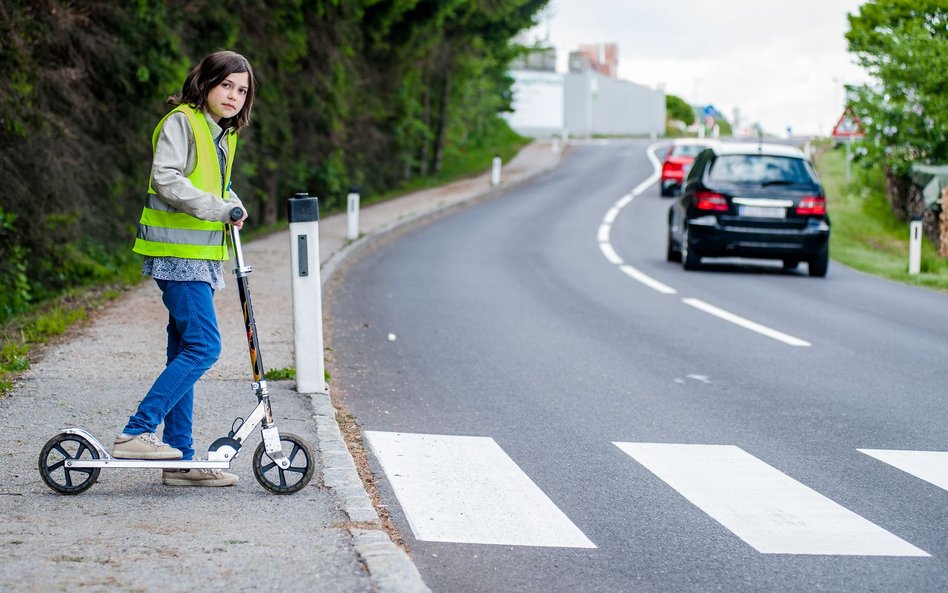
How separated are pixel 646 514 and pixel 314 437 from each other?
1.82 m

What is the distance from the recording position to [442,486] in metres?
5.90

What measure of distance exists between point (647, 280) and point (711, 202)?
149cm

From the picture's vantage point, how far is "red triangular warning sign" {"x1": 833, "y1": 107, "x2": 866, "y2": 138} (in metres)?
29.6

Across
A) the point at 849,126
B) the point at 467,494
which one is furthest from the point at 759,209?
the point at 849,126

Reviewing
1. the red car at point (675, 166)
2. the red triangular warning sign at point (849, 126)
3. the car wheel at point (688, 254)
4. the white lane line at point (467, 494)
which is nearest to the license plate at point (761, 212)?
the car wheel at point (688, 254)

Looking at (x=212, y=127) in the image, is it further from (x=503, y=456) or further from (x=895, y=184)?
(x=895, y=184)

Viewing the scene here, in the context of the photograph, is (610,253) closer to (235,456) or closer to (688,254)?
(688,254)

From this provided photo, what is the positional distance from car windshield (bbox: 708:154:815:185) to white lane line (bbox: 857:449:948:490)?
35.7ft

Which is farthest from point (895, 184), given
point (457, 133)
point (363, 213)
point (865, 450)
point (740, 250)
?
point (865, 450)

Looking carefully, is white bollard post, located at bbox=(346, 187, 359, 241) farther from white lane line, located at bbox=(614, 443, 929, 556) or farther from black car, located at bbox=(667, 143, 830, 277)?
white lane line, located at bbox=(614, 443, 929, 556)

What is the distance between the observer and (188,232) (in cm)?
531

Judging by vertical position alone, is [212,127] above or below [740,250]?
above

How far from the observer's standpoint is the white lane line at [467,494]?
16.8 ft

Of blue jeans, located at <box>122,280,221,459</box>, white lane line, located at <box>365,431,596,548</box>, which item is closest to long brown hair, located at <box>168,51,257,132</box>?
blue jeans, located at <box>122,280,221,459</box>
